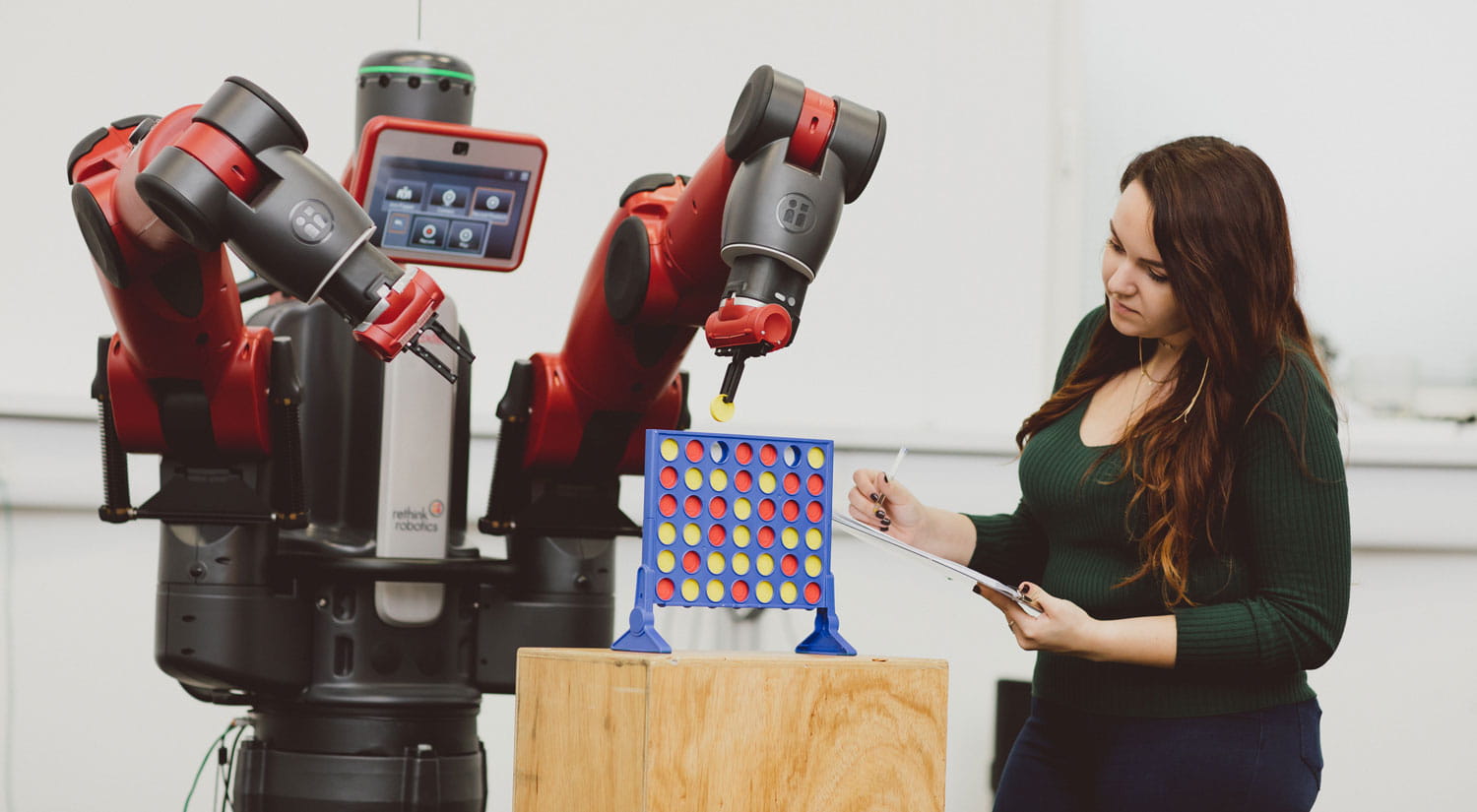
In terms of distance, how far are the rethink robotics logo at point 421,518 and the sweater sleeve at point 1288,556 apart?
0.73 metres

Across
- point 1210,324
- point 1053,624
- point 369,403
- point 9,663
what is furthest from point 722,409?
point 9,663

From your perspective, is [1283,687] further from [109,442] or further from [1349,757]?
[1349,757]

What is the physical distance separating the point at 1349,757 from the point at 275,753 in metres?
1.86

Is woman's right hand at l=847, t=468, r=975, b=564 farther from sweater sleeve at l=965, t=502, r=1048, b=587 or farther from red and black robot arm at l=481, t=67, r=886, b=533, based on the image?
red and black robot arm at l=481, t=67, r=886, b=533

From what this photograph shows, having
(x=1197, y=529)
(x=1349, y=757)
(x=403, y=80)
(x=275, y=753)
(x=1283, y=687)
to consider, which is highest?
(x=403, y=80)

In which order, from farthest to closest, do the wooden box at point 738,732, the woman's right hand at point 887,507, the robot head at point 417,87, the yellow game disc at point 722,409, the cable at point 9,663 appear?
1. the cable at point 9,663
2. the robot head at point 417,87
3. the woman's right hand at point 887,507
4. the yellow game disc at point 722,409
5. the wooden box at point 738,732

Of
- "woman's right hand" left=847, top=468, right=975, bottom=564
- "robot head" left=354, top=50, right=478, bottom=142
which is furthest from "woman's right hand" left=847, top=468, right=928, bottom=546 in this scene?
"robot head" left=354, top=50, right=478, bottom=142

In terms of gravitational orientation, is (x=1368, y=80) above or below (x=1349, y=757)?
above

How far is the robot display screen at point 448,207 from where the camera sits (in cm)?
140

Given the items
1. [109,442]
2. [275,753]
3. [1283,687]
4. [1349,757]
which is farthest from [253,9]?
[1349,757]

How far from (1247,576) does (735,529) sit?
0.45 m

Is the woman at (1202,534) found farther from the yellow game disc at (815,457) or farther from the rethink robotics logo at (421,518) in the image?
the rethink robotics logo at (421,518)

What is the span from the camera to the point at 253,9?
2.28 m

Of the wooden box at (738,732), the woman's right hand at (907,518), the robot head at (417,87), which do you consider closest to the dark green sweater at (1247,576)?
the woman's right hand at (907,518)
